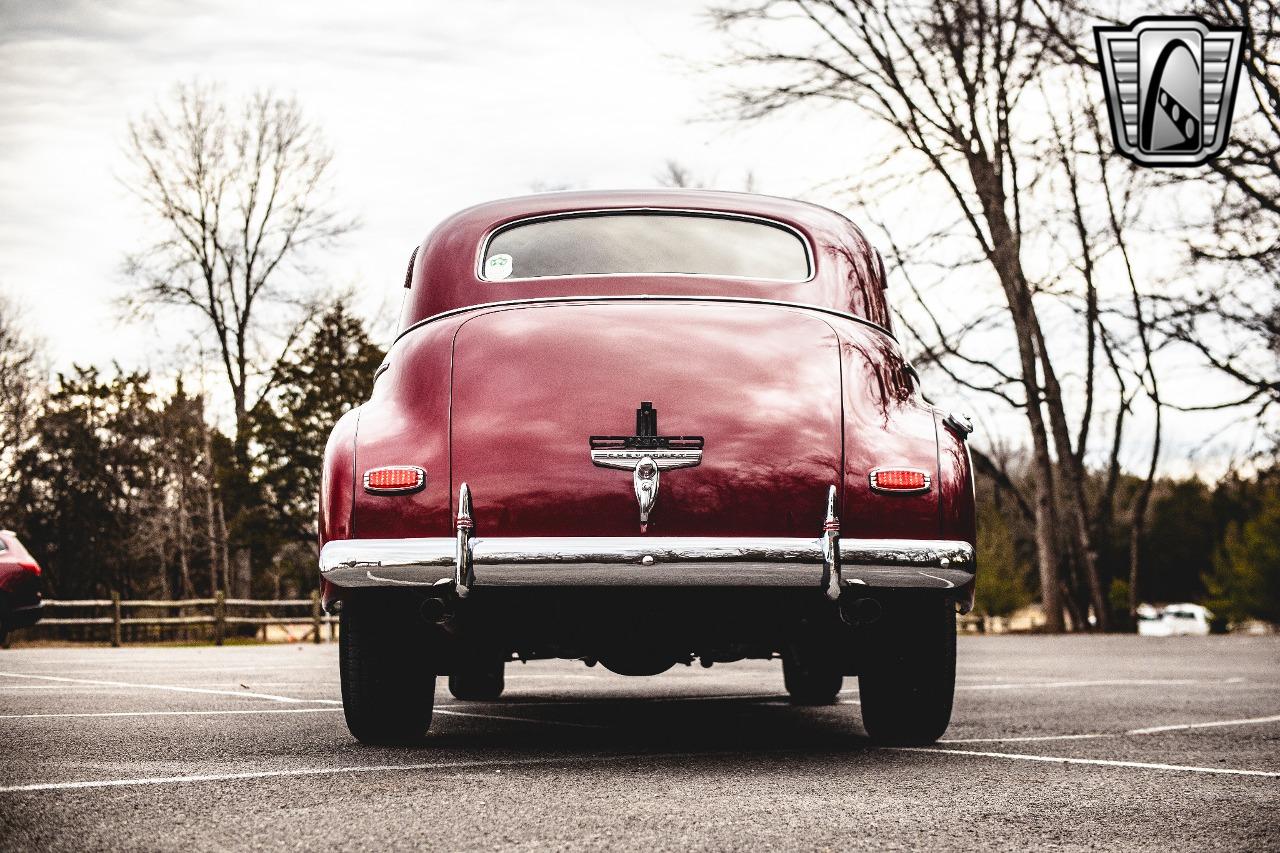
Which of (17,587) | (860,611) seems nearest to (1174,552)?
(17,587)

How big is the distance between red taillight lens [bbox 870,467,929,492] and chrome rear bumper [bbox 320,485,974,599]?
0.53 feet

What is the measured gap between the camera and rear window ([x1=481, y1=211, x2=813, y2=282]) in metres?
4.91

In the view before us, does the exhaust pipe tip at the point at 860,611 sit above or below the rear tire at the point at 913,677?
above

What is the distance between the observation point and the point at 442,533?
4.16m

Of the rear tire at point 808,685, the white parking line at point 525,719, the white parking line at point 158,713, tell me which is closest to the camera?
the white parking line at point 525,719

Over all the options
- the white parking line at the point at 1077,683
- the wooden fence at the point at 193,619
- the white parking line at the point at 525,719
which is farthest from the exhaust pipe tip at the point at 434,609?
the wooden fence at the point at 193,619

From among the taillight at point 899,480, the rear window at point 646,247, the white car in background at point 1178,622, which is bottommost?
the white car in background at point 1178,622

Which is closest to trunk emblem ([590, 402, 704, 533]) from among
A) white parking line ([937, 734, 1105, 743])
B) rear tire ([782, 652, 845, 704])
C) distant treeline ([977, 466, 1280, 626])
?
white parking line ([937, 734, 1105, 743])

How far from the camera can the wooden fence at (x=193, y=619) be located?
2256 cm

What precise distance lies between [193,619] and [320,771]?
20.5 meters

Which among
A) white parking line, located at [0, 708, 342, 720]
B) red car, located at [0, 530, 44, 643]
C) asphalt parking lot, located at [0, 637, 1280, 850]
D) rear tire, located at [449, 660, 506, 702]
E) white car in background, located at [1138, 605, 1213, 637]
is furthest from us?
white car in background, located at [1138, 605, 1213, 637]

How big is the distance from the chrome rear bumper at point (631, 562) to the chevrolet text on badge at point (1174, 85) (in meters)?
12.4

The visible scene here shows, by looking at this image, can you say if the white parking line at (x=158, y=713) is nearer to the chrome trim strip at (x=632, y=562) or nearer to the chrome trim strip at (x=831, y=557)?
the chrome trim strip at (x=632, y=562)

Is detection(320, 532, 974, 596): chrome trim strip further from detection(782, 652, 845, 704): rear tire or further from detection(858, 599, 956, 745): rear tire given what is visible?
detection(782, 652, 845, 704): rear tire
